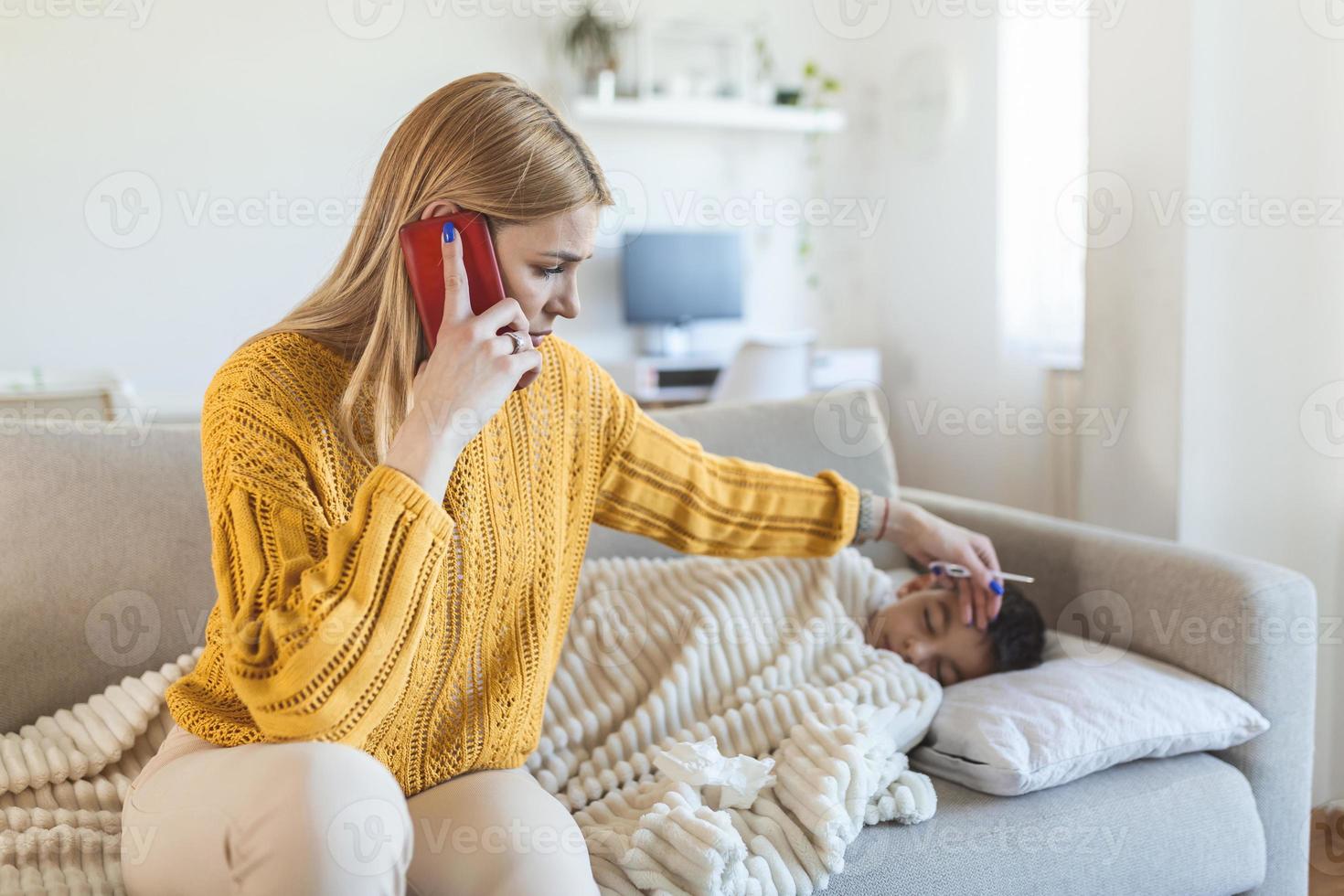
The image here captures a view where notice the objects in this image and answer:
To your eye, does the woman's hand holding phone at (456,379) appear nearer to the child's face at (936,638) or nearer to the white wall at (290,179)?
the child's face at (936,638)

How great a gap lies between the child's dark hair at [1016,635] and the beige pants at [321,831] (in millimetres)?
805

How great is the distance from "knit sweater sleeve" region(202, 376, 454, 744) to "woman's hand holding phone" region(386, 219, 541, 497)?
1.0 inches

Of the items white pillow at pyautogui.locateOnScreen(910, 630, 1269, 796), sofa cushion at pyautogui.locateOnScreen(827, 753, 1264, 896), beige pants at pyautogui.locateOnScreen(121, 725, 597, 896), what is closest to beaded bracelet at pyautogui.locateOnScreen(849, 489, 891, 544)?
white pillow at pyautogui.locateOnScreen(910, 630, 1269, 796)

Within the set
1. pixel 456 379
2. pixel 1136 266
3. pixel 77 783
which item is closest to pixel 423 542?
pixel 456 379

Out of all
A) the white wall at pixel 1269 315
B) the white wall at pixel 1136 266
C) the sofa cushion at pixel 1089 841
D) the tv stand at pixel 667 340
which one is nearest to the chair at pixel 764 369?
the tv stand at pixel 667 340

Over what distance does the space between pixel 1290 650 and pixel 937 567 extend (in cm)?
49

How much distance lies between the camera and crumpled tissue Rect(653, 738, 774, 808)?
1.25 m

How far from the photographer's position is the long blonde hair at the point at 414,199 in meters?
1.10

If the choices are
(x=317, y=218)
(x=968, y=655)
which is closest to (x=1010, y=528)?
(x=968, y=655)

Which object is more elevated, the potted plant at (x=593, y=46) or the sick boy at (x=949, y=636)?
the potted plant at (x=593, y=46)

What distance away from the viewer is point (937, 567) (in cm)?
160

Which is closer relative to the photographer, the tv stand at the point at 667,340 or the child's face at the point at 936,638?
the child's face at the point at 936,638

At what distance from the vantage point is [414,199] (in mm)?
1121

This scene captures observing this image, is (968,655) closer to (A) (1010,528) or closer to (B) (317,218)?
(A) (1010,528)
